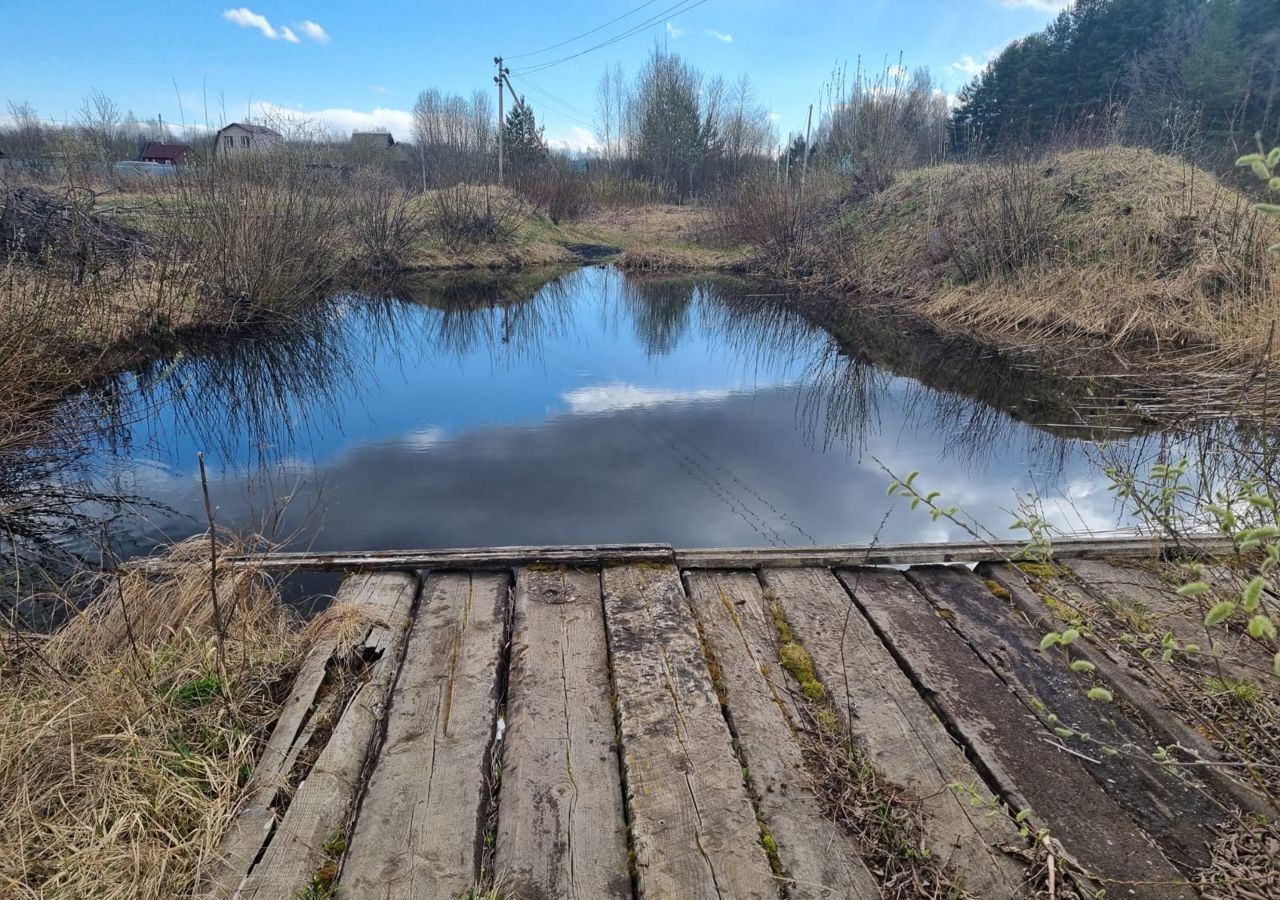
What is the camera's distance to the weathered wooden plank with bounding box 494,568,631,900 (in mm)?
1454

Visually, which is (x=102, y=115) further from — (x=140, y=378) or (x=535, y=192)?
(x=535, y=192)

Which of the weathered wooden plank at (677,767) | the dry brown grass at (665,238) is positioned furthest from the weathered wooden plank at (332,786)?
the dry brown grass at (665,238)

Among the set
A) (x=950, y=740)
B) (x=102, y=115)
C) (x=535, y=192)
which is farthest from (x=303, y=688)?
(x=535, y=192)

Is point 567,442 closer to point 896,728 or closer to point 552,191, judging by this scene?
point 896,728

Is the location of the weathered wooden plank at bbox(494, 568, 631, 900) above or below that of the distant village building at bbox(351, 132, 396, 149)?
below

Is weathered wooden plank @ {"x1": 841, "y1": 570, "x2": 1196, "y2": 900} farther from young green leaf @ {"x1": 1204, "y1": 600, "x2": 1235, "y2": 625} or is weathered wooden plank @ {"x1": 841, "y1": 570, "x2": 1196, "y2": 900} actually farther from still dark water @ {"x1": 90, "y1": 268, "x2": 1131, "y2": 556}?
still dark water @ {"x1": 90, "y1": 268, "x2": 1131, "y2": 556}

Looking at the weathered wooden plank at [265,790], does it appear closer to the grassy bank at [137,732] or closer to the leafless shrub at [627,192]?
the grassy bank at [137,732]

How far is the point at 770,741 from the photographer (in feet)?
6.02

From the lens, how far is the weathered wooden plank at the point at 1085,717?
5.16 ft

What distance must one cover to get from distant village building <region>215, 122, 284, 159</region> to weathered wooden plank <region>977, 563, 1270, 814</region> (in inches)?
353

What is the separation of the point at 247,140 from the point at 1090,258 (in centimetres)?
1123

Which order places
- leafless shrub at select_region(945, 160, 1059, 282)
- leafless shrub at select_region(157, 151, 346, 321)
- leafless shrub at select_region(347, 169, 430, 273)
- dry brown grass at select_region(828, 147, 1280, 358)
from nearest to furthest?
leafless shrub at select_region(157, 151, 346, 321), dry brown grass at select_region(828, 147, 1280, 358), leafless shrub at select_region(945, 160, 1059, 282), leafless shrub at select_region(347, 169, 430, 273)

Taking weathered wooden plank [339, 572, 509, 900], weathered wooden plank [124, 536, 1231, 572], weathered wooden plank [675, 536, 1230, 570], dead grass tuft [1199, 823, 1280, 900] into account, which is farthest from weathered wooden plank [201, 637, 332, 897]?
dead grass tuft [1199, 823, 1280, 900]

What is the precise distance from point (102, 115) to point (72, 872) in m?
9.61
